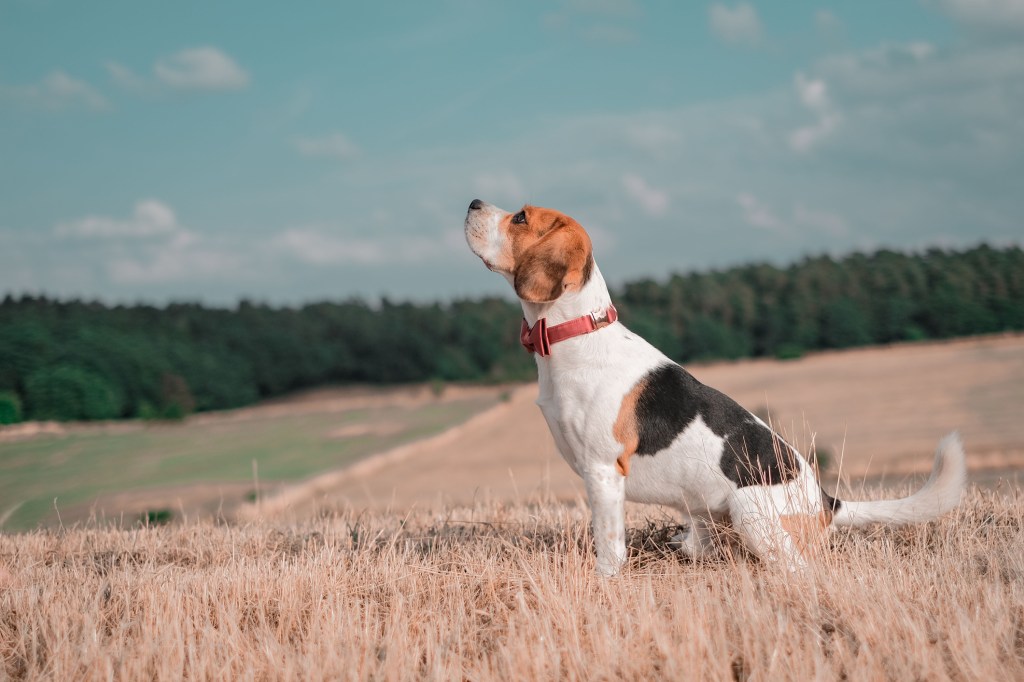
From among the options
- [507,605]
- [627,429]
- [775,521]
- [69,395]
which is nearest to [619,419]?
[627,429]

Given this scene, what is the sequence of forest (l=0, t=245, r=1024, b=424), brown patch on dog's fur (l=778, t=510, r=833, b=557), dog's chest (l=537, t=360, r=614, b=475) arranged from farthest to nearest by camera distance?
forest (l=0, t=245, r=1024, b=424) < brown patch on dog's fur (l=778, t=510, r=833, b=557) < dog's chest (l=537, t=360, r=614, b=475)

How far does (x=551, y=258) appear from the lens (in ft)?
15.5

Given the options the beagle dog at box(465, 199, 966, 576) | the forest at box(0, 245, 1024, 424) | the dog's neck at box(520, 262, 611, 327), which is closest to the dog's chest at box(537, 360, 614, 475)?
the beagle dog at box(465, 199, 966, 576)

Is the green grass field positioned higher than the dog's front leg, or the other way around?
the dog's front leg

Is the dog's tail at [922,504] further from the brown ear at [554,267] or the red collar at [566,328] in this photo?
the brown ear at [554,267]

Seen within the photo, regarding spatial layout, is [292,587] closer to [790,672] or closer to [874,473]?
[790,672]

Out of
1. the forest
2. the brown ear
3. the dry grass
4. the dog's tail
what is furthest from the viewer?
the forest

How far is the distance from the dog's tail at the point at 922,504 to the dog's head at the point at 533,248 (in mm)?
2356

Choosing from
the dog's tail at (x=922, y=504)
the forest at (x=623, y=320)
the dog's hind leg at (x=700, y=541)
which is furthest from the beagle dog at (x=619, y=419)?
the forest at (x=623, y=320)

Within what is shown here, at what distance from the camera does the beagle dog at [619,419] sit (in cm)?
482

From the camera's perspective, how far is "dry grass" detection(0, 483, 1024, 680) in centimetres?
386

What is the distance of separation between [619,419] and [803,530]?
1.34 m

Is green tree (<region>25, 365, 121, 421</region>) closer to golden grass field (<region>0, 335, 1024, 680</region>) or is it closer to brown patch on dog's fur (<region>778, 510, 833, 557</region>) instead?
golden grass field (<region>0, 335, 1024, 680</region>)

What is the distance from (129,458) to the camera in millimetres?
26938
